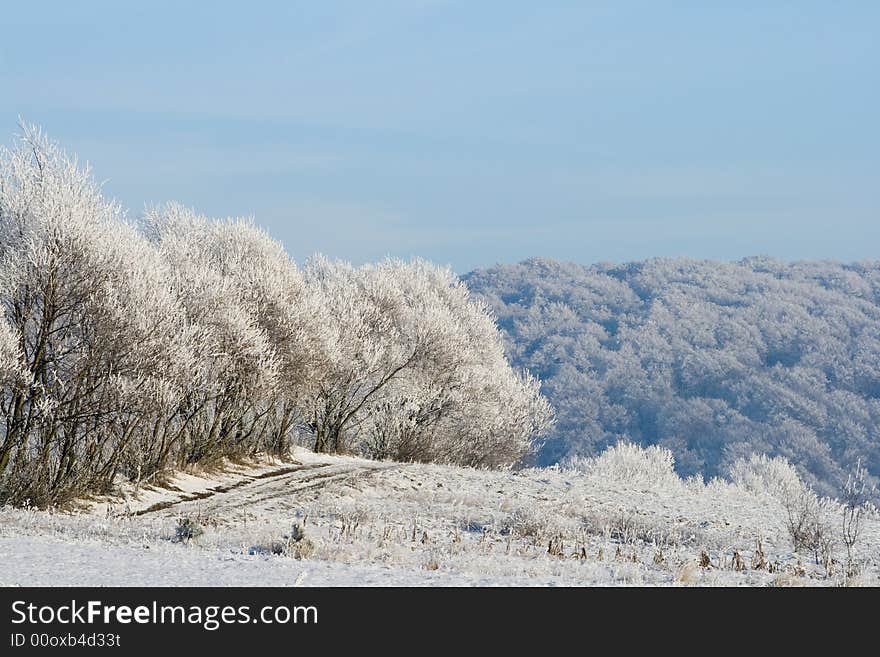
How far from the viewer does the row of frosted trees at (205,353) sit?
2222 centimetres

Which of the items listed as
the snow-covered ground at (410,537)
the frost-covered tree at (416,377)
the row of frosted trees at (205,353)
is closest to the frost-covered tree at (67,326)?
the row of frosted trees at (205,353)

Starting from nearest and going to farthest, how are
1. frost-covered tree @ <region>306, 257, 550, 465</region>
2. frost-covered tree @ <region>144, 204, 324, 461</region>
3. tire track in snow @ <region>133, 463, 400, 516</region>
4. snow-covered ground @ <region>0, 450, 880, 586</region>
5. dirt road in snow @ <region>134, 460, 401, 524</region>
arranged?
snow-covered ground @ <region>0, 450, 880, 586</region>
dirt road in snow @ <region>134, 460, 401, 524</region>
tire track in snow @ <region>133, 463, 400, 516</region>
frost-covered tree @ <region>144, 204, 324, 461</region>
frost-covered tree @ <region>306, 257, 550, 465</region>

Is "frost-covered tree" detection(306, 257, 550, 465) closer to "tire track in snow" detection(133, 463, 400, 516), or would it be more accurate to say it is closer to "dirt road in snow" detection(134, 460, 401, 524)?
"tire track in snow" detection(133, 463, 400, 516)

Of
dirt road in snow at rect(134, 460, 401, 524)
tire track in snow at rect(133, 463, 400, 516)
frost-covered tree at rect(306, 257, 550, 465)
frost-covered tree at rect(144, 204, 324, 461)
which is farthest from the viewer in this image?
frost-covered tree at rect(306, 257, 550, 465)

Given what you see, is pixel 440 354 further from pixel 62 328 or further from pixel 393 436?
pixel 62 328

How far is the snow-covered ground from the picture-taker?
10.9m

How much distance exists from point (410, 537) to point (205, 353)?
12.5m

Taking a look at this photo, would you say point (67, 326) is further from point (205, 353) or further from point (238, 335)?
point (238, 335)

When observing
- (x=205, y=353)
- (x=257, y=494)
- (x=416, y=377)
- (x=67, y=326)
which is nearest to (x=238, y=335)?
(x=205, y=353)

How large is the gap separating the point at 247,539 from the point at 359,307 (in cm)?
3004

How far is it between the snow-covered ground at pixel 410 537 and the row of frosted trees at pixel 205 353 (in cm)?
231

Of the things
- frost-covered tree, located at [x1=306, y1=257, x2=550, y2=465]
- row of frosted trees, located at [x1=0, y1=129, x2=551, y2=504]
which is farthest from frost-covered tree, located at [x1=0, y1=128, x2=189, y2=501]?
frost-covered tree, located at [x1=306, y1=257, x2=550, y2=465]

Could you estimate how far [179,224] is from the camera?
4312 centimetres

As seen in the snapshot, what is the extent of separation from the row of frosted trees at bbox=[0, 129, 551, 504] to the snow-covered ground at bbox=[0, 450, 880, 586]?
231 cm
